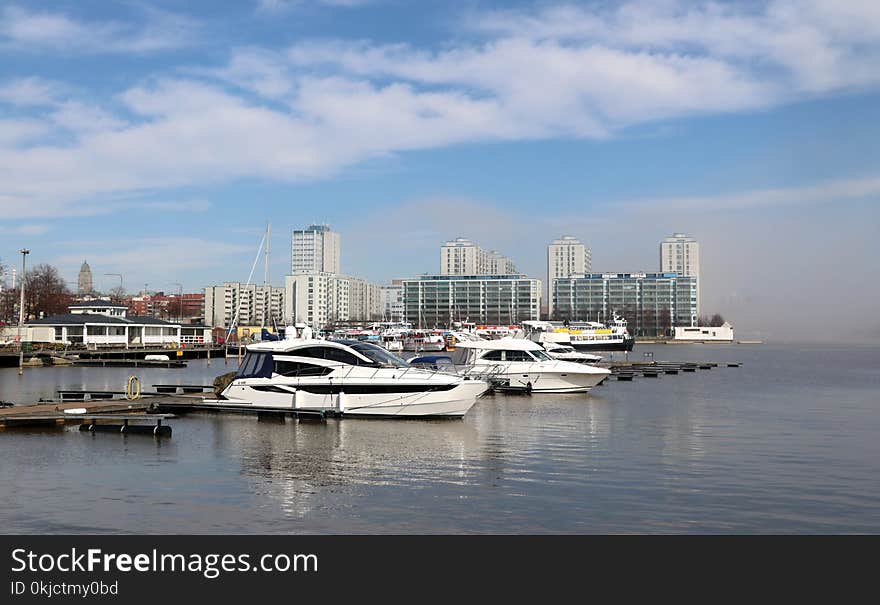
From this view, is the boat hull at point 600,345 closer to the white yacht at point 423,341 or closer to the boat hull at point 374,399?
the white yacht at point 423,341

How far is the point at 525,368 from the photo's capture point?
46.3 metres

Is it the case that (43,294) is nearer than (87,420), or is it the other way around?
(87,420)

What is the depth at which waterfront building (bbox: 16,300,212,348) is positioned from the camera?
3915 inches

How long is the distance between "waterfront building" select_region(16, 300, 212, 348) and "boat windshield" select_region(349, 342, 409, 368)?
75.5 meters

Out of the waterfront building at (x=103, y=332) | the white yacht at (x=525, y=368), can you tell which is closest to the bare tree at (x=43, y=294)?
the waterfront building at (x=103, y=332)

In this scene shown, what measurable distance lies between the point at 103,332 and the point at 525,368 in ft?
246

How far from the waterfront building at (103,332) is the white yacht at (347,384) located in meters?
74.0

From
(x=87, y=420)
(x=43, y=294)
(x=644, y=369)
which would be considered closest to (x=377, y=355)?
(x=87, y=420)

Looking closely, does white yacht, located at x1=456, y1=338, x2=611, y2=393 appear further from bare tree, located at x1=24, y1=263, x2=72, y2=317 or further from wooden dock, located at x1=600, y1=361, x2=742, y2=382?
bare tree, located at x1=24, y1=263, x2=72, y2=317

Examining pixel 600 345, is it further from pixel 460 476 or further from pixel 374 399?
pixel 460 476

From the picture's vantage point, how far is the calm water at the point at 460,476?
630 inches

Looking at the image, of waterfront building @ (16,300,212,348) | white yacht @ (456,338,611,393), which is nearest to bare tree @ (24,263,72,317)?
waterfront building @ (16,300,212,348)
